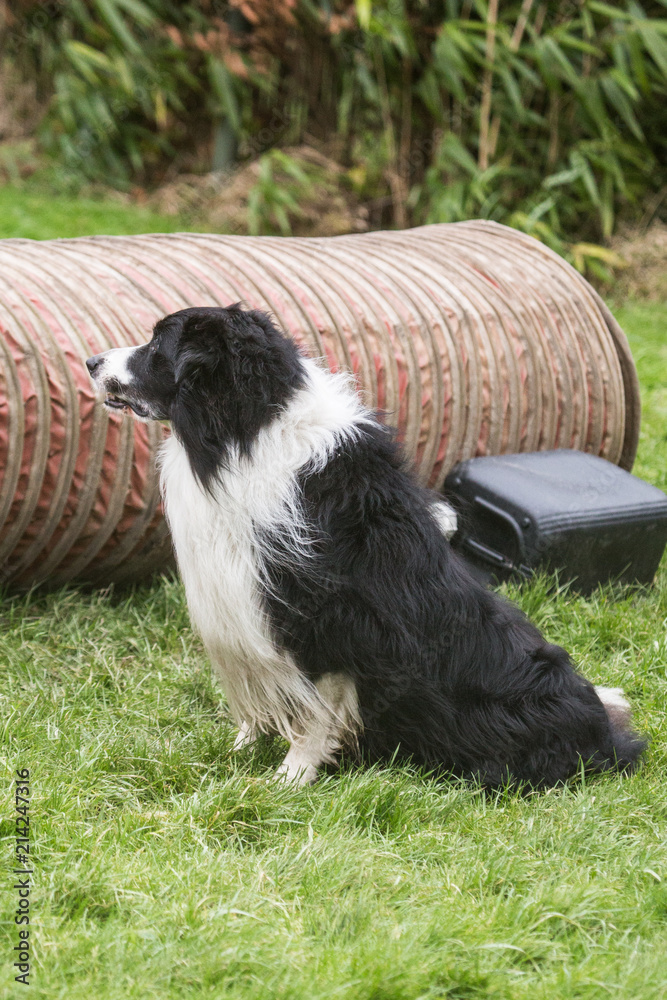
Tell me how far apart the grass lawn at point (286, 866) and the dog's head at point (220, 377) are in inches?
32.2

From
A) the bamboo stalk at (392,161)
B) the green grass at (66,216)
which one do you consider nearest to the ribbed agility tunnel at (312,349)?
the bamboo stalk at (392,161)

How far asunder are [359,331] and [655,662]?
5.62ft

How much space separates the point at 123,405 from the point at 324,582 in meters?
0.71

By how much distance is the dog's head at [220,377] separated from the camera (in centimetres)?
250

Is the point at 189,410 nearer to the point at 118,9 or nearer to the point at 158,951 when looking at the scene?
the point at 158,951

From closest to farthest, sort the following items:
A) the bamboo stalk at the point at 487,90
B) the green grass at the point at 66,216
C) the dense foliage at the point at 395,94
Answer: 1. the bamboo stalk at the point at 487,90
2. the dense foliage at the point at 395,94
3. the green grass at the point at 66,216

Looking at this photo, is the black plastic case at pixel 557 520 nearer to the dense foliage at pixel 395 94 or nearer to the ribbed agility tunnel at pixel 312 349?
the ribbed agility tunnel at pixel 312 349

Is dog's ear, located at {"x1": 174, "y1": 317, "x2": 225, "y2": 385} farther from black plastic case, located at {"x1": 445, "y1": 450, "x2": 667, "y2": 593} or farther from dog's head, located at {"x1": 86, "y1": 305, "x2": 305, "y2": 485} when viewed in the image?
black plastic case, located at {"x1": 445, "y1": 450, "x2": 667, "y2": 593}

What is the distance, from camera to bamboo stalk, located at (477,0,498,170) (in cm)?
780

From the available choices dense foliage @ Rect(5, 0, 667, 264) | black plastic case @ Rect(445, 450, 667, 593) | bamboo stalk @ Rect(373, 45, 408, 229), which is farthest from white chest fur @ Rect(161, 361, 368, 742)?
bamboo stalk @ Rect(373, 45, 408, 229)

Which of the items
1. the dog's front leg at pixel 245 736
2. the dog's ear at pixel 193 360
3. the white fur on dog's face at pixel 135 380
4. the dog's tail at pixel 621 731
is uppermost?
the dog's ear at pixel 193 360

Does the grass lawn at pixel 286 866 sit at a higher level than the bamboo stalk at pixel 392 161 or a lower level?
lower

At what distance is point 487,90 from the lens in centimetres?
807

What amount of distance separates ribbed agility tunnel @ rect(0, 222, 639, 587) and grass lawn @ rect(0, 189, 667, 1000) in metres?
0.58
